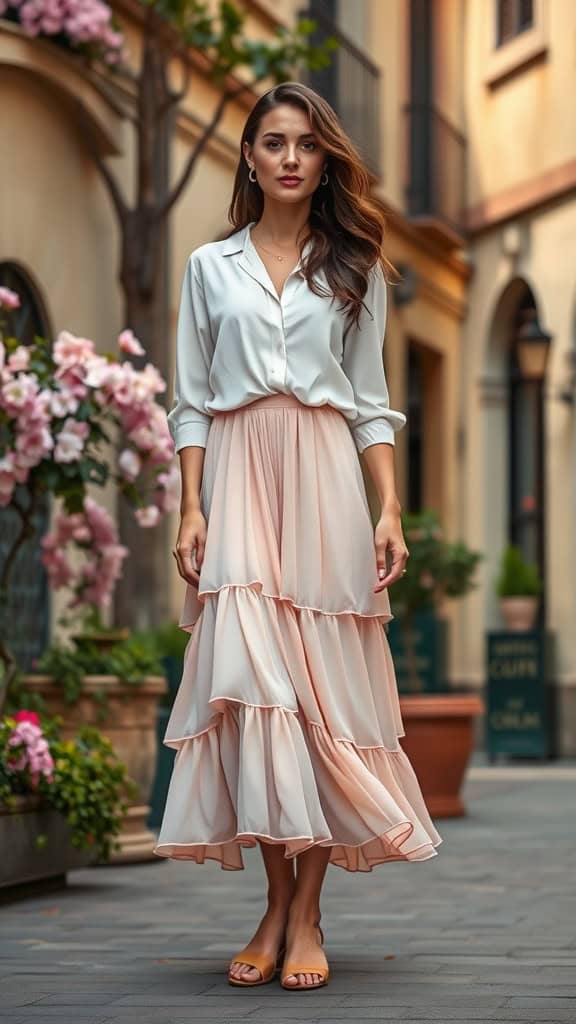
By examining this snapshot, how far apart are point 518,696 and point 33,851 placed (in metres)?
10.7

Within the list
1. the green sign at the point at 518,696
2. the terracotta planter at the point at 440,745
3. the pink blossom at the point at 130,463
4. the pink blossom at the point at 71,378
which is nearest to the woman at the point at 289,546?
the pink blossom at the point at 71,378

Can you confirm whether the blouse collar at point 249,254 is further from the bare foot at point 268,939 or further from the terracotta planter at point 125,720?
the terracotta planter at point 125,720

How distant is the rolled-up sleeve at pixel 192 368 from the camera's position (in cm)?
471

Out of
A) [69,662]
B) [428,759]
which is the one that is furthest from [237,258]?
[428,759]

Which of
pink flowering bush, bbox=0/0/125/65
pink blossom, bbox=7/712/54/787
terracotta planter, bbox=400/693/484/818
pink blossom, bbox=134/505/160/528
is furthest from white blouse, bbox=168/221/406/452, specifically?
terracotta planter, bbox=400/693/484/818

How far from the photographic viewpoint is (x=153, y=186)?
11.3 m

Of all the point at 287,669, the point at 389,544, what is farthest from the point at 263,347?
the point at 287,669

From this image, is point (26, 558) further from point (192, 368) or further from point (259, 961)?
point (259, 961)

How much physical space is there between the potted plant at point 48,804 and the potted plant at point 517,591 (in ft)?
35.2

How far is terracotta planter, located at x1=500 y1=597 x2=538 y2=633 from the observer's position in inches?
682

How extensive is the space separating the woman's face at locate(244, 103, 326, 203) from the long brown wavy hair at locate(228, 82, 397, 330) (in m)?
0.02

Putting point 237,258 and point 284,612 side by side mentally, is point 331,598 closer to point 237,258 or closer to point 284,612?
point 284,612

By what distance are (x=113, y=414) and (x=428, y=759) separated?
3.69 metres

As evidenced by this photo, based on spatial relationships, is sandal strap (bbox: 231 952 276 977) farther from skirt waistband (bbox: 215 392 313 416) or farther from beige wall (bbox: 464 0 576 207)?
beige wall (bbox: 464 0 576 207)
